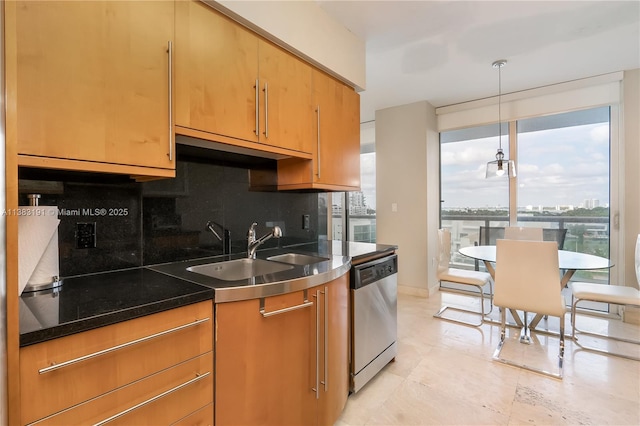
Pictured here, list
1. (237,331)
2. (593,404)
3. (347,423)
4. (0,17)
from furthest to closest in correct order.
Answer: (593,404)
(347,423)
(237,331)
(0,17)

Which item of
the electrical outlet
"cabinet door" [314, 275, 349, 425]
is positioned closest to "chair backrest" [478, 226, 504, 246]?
"cabinet door" [314, 275, 349, 425]

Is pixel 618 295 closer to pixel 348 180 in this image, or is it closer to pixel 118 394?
pixel 348 180

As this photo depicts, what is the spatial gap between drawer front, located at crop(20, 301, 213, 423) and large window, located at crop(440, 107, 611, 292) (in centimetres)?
401

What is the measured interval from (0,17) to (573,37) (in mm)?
3535

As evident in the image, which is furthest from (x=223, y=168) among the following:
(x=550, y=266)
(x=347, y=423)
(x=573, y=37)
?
(x=573, y=37)

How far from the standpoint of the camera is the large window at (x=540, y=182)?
3.35 m

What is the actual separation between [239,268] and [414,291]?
294cm

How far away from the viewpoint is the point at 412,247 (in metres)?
4.05

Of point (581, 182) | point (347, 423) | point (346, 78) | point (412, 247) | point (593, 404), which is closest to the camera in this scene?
point (347, 423)

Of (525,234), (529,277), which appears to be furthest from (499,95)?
(529,277)

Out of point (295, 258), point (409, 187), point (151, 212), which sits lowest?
point (295, 258)

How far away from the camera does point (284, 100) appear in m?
1.74

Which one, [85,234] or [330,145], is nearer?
[85,234]

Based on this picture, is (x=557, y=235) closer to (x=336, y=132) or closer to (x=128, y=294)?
(x=336, y=132)
